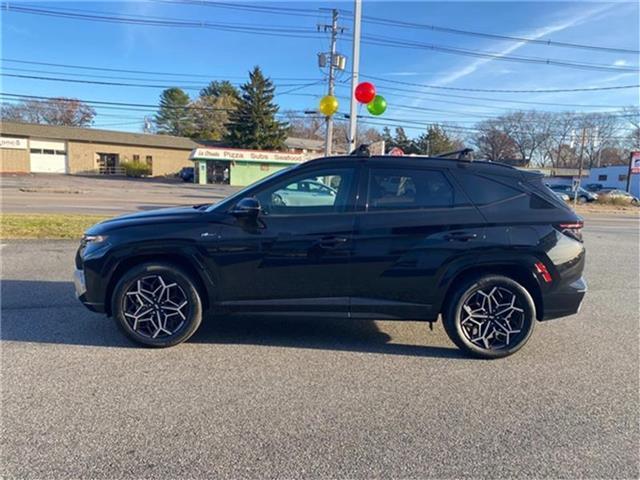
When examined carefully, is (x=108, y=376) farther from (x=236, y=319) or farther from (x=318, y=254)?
(x=318, y=254)

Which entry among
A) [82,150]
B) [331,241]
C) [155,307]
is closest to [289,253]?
[331,241]

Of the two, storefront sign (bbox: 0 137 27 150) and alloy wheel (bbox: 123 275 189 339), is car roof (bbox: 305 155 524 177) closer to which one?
alloy wheel (bbox: 123 275 189 339)

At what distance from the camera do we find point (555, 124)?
65062mm

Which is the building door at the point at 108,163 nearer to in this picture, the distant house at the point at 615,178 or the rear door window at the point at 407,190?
the rear door window at the point at 407,190

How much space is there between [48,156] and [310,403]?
2231 inches

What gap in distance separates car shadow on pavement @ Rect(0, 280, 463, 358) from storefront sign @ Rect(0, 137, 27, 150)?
51.6 metres

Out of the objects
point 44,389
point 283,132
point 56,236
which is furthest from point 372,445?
point 283,132

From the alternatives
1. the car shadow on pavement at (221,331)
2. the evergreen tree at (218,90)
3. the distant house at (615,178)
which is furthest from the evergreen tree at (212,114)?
the car shadow on pavement at (221,331)

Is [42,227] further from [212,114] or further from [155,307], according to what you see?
[212,114]

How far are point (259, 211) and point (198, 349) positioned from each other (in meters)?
1.44

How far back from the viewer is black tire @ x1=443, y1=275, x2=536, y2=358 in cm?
369

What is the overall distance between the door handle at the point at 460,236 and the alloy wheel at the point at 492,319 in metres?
0.52

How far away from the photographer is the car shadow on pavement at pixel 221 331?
3.85 meters

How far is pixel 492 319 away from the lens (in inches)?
147
